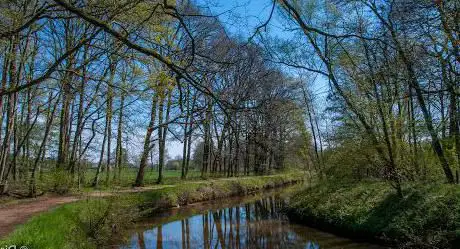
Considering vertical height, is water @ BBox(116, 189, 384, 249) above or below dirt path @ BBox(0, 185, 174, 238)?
below

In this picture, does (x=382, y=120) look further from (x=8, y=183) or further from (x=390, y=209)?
(x=8, y=183)

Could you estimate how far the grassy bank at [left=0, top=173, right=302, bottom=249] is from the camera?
7.54 meters

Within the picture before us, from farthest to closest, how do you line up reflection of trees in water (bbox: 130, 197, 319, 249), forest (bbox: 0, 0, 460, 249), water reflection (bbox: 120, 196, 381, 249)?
reflection of trees in water (bbox: 130, 197, 319, 249) → water reflection (bbox: 120, 196, 381, 249) → forest (bbox: 0, 0, 460, 249)

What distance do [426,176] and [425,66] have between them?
20.4 feet

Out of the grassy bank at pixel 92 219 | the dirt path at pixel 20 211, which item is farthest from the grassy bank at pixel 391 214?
the dirt path at pixel 20 211

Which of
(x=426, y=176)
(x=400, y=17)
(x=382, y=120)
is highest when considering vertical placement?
(x=400, y=17)

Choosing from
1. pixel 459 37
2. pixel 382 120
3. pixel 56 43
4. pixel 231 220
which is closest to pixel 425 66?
pixel 459 37

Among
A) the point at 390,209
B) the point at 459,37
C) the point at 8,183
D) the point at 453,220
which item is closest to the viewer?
the point at 459,37

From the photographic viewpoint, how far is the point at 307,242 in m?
12.3

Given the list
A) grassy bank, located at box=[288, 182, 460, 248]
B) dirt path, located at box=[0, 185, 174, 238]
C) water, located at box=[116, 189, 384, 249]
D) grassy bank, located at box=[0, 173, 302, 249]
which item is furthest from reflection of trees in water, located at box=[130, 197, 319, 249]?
dirt path, located at box=[0, 185, 174, 238]

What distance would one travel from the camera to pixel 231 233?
14.4m

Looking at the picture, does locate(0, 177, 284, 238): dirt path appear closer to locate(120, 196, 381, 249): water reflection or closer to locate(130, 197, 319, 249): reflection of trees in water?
locate(120, 196, 381, 249): water reflection

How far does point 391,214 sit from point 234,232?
219 inches

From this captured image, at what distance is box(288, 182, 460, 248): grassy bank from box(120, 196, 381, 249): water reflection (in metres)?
0.58
